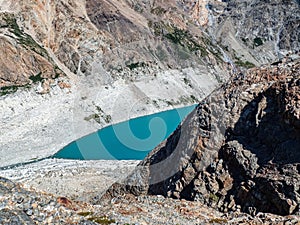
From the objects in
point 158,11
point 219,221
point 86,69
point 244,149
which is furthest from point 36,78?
point 158,11

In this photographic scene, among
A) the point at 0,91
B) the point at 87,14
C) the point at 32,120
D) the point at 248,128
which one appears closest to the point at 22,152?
the point at 32,120

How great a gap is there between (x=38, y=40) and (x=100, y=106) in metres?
30.8

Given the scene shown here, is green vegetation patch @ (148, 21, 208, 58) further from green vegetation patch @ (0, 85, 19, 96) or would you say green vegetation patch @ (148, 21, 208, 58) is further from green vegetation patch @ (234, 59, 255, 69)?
green vegetation patch @ (0, 85, 19, 96)

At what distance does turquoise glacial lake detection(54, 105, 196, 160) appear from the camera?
181 ft

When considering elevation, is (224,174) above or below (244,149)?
below

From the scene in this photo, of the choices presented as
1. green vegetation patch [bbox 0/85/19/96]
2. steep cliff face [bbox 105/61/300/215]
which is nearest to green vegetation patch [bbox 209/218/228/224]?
steep cliff face [bbox 105/61/300/215]

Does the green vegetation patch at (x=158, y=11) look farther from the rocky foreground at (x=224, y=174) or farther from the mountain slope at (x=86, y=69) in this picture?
the rocky foreground at (x=224, y=174)

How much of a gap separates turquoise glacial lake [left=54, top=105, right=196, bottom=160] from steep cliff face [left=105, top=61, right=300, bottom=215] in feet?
116

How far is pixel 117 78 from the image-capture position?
96.4m

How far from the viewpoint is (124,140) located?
65.1 m

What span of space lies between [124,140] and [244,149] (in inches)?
1953

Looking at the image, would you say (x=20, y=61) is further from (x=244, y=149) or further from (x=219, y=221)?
(x=219, y=221)

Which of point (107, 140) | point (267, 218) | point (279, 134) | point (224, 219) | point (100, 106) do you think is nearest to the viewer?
point (267, 218)

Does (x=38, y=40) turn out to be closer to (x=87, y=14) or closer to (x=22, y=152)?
(x=87, y=14)
